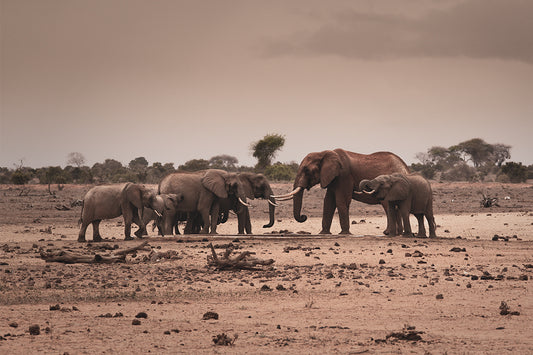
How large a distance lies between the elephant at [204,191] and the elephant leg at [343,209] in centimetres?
327

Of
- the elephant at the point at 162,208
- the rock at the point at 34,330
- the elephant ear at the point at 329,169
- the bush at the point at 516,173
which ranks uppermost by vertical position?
the bush at the point at 516,173

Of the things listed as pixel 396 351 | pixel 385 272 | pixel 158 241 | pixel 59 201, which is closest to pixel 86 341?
pixel 396 351

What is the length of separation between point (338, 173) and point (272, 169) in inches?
1732

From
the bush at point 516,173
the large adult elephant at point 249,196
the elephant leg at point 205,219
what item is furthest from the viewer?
the bush at point 516,173

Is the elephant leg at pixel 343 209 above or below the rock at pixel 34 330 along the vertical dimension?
above

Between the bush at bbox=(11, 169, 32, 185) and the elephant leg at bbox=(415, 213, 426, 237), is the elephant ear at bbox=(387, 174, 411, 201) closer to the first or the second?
the elephant leg at bbox=(415, 213, 426, 237)

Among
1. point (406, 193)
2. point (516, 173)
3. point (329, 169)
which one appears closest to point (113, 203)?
point (329, 169)

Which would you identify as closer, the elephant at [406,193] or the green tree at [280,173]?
the elephant at [406,193]

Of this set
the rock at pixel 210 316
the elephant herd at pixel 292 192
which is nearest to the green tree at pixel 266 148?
the elephant herd at pixel 292 192

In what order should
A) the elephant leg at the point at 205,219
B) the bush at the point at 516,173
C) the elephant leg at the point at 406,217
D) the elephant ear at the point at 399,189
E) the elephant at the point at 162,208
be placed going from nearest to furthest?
the elephant ear at the point at 399,189
the elephant leg at the point at 406,217
the elephant at the point at 162,208
the elephant leg at the point at 205,219
the bush at the point at 516,173

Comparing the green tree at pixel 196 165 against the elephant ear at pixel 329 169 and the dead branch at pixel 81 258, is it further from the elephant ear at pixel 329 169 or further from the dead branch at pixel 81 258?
the dead branch at pixel 81 258

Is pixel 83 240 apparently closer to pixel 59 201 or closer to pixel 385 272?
pixel 385 272

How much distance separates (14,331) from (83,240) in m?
14.2

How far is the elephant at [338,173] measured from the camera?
2798 cm
